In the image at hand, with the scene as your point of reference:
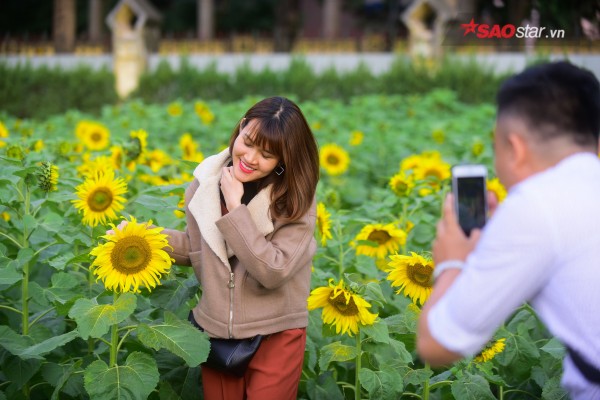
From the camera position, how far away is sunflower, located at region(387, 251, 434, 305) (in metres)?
2.50

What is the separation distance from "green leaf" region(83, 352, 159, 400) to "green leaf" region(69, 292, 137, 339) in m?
0.13

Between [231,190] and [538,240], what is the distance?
105cm

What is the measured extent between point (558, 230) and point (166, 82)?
54.8 ft

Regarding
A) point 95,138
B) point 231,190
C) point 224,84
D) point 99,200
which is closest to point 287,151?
point 231,190

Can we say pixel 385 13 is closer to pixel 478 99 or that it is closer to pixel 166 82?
pixel 166 82

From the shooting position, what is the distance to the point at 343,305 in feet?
7.86

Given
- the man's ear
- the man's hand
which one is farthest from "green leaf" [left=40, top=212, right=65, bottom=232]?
the man's ear

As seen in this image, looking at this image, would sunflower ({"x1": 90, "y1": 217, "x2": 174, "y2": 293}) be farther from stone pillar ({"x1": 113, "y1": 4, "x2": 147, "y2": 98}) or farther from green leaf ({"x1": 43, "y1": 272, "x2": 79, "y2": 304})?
stone pillar ({"x1": 113, "y1": 4, "x2": 147, "y2": 98})

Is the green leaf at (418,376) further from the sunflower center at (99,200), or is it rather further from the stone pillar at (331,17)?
the stone pillar at (331,17)

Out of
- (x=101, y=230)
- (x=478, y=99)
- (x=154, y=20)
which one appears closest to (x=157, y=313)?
(x=101, y=230)

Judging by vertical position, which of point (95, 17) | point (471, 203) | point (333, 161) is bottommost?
point (333, 161)

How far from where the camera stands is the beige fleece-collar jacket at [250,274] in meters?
2.25

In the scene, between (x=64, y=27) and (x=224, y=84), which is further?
(x=64, y=27)

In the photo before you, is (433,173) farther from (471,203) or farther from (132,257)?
(471,203)
